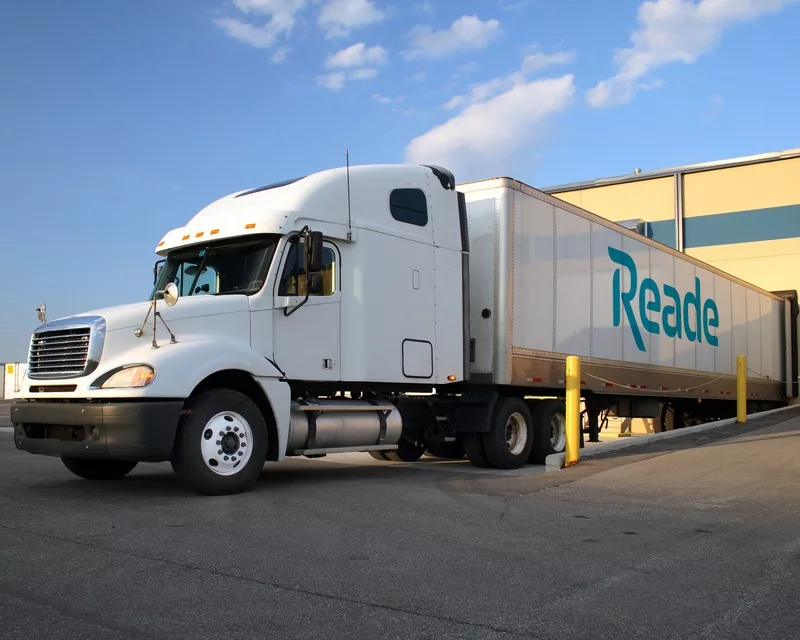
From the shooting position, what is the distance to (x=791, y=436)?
13.3 meters

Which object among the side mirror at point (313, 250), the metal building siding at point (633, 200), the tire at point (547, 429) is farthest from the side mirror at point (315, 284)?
the metal building siding at point (633, 200)

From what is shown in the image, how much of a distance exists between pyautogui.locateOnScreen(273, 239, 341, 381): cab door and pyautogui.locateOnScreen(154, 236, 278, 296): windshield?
25cm

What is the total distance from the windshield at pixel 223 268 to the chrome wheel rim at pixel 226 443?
4.87 ft

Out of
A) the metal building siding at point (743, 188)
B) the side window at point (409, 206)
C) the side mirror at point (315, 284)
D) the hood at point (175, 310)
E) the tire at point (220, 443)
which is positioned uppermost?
the metal building siding at point (743, 188)

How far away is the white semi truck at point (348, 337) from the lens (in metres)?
7.80

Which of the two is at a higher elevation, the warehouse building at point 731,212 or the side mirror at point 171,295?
the warehouse building at point 731,212

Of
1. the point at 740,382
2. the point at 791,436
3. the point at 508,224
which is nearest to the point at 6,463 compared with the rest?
the point at 508,224

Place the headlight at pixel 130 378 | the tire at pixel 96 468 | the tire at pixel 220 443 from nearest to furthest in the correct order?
the headlight at pixel 130 378 < the tire at pixel 220 443 < the tire at pixel 96 468

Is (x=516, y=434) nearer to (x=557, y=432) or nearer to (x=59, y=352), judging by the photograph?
(x=557, y=432)

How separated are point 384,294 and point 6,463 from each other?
240 inches

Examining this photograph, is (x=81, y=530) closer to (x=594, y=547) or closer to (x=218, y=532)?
(x=218, y=532)

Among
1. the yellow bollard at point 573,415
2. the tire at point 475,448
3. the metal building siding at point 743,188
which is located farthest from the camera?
the metal building siding at point 743,188

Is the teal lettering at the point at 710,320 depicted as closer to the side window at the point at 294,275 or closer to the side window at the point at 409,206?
the side window at the point at 409,206

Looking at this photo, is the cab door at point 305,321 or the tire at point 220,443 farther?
the cab door at point 305,321
